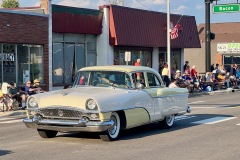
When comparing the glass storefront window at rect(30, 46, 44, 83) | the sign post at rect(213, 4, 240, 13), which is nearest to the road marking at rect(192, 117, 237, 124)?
the glass storefront window at rect(30, 46, 44, 83)

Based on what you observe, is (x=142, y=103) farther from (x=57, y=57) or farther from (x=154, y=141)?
(x=57, y=57)

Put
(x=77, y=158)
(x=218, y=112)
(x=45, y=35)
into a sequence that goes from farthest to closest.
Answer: (x=45, y=35) → (x=218, y=112) → (x=77, y=158)

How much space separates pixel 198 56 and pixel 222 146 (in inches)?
2121

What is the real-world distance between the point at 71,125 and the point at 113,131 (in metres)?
1.06

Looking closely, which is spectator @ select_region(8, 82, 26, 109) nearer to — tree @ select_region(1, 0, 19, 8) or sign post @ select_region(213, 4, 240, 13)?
sign post @ select_region(213, 4, 240, 13)

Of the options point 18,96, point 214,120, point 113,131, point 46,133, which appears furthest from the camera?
point 18,96

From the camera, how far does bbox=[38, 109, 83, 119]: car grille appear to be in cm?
1084

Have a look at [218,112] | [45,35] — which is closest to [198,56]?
[45,35]

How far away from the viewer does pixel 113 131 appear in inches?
449

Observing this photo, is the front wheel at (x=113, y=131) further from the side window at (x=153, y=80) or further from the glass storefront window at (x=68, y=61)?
the glass storefront window at (x=68, y=61)

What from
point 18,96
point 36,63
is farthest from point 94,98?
point 36,63

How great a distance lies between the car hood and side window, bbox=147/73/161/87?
1275 millimetres

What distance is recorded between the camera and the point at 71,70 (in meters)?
29.8

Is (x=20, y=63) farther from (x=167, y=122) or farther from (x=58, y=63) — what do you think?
(x=167, y=122)
